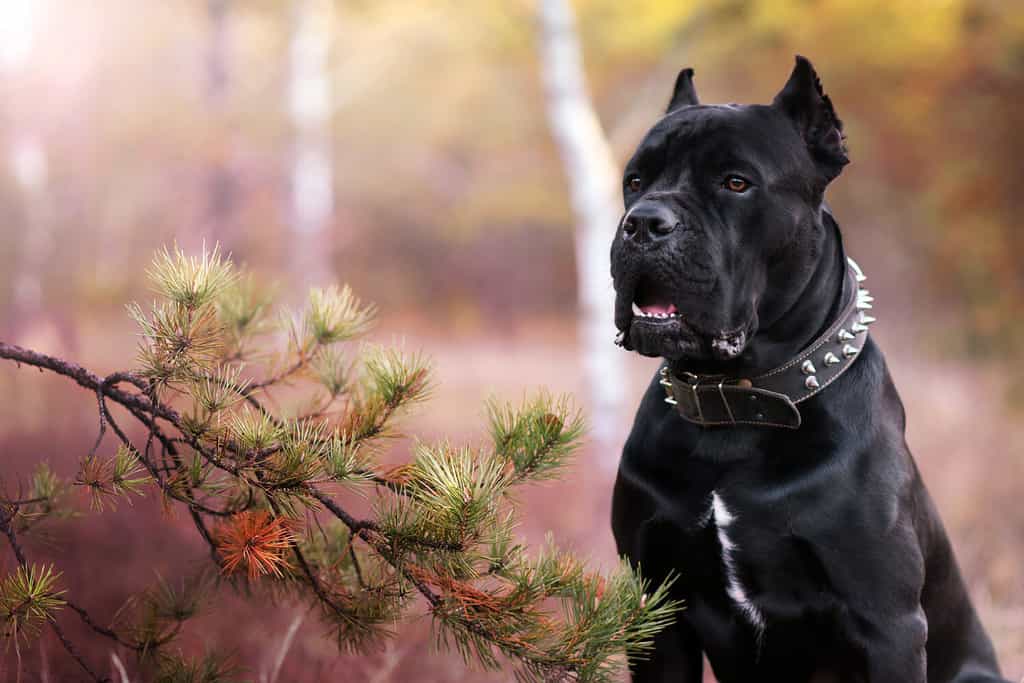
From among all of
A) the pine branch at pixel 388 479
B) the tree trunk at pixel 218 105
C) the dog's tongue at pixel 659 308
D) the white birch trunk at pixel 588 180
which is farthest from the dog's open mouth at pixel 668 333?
the tree trunk at pixel 218 105

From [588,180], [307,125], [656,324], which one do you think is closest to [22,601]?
[656,324]

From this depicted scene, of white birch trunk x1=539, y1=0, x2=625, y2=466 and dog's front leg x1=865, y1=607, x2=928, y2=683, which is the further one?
white birch trunk x1=539, y1=0, x2=625, y2=466

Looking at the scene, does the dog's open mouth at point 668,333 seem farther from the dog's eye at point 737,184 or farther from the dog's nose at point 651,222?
the dog's eye at point 737,184

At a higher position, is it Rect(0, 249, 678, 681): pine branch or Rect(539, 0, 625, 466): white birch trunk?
Rect(539, 0, 625, 466): white birch trunk

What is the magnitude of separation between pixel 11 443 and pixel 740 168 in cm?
346

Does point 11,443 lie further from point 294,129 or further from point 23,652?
point 294,129

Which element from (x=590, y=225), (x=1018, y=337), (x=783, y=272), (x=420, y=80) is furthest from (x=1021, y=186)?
(x=420, y=80)

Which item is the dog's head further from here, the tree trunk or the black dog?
the tree trunk

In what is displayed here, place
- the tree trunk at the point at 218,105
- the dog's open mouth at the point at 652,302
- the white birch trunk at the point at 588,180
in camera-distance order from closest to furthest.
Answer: the dog's open mouth at the point at 652,302 < the white birch trunk at the point at 588,180 < the tree trunk at the point at 218,105

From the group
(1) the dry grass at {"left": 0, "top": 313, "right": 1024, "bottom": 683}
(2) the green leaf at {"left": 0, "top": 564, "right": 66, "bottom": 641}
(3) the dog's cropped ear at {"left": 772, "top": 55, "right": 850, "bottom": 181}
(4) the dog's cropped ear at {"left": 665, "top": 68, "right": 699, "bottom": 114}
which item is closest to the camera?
(2) the green leaf at {"left": 0, "top": 564, "right": 66, "bottom": 641}

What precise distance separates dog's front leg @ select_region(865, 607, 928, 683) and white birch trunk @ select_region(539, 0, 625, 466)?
4.93 m

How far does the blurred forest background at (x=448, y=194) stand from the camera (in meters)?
5.14

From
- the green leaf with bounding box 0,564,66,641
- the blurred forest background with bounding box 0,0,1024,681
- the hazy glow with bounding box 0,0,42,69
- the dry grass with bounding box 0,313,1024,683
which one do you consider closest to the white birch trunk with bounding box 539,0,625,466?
the blurred forest background with bounding box 0,0,1024,681

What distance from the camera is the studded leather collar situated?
6.72 ft
